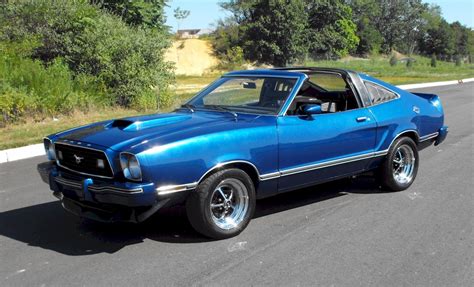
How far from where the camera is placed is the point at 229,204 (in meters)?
4.71

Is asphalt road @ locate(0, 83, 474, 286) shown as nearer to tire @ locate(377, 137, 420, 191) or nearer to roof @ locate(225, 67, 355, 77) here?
tire @ locate(377, 137, 420, 191)

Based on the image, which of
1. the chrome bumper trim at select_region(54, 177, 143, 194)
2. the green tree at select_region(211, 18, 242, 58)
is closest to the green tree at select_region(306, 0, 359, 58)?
the green tree at select_region(211, 18, 242, 58)

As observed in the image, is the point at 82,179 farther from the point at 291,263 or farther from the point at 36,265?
the point at 291,263

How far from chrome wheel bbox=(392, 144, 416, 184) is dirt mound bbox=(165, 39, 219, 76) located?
49.0 metres

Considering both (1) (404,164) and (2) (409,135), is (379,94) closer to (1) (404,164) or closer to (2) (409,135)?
(2) (409,135)

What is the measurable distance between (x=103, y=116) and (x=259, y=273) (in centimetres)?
1045

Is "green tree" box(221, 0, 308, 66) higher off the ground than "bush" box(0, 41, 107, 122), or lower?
higher

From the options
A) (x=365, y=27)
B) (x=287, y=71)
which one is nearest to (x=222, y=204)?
(x=287, y=71)

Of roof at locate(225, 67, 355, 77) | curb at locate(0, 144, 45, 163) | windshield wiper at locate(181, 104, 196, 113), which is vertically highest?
roof at locate(225, 67, 355, 77)

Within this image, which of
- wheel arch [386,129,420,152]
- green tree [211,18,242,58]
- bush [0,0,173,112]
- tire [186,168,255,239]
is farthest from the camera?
green tree [211,18,242,58]

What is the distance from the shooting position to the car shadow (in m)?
4.56

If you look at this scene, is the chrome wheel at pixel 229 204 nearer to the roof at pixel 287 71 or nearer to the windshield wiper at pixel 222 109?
the windshield wiper at pixel 222 109

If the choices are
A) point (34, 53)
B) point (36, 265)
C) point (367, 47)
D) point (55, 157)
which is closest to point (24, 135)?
point (34, 53)

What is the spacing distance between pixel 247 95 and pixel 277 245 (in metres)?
1.88
